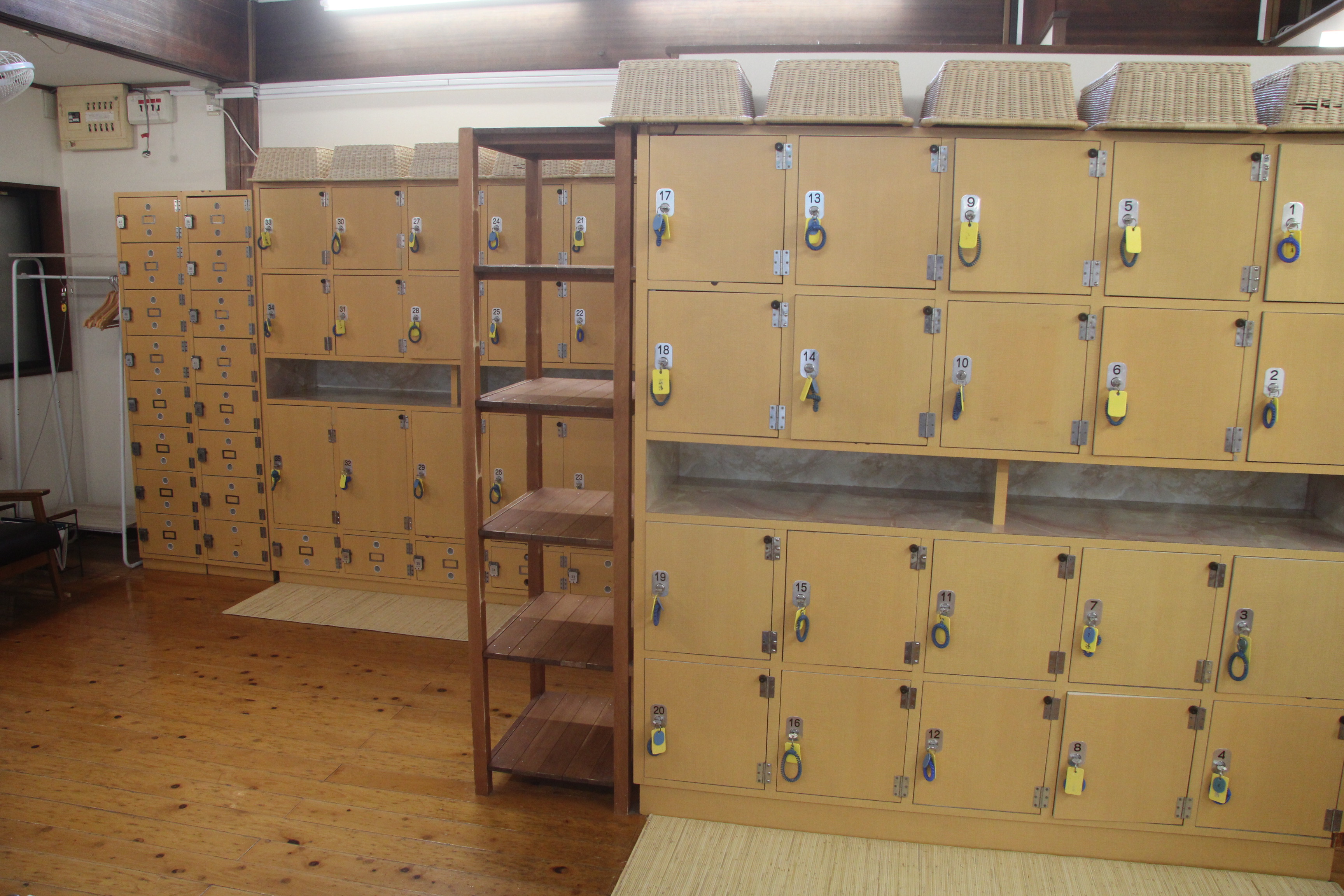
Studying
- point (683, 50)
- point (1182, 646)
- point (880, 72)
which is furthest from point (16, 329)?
point (1182, 646)

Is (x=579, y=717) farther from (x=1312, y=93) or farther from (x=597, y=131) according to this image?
(x=1312, y=93)

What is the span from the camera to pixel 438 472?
4930 millimetres

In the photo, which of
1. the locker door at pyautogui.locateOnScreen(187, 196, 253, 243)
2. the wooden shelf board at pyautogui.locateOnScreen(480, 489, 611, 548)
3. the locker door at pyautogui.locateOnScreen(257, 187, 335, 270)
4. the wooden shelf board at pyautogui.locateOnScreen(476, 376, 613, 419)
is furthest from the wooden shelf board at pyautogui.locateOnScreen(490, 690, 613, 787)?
the locker door at pyautogui.locateOnScreen(187, 196, 253, 243)

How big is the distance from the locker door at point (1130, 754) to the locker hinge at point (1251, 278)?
4.26 feet

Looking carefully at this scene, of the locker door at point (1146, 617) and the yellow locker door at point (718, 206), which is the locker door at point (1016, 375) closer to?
the locker door at point (1146, 617)

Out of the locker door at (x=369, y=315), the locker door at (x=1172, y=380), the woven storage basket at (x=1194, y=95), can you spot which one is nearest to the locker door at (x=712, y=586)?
the locker door at (x=1172, y=380)

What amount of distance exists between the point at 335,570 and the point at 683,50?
Result: 362 cm

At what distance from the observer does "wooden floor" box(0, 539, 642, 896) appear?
2.76 metres

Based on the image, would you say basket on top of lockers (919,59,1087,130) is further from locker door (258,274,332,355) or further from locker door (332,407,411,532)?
locker door (258,274,332,355)

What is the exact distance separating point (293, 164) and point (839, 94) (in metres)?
3.43

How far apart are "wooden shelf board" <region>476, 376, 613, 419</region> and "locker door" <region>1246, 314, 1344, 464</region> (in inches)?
80.1

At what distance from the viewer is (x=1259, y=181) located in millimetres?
2576

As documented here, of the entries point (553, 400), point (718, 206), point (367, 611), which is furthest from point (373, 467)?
point (718, 206)

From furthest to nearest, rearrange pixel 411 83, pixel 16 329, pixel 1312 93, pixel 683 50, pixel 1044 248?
pixel 16 329 < pixel 411 83 < pixel 683 50 < pixel 1044 248 < pixel 1312 93
